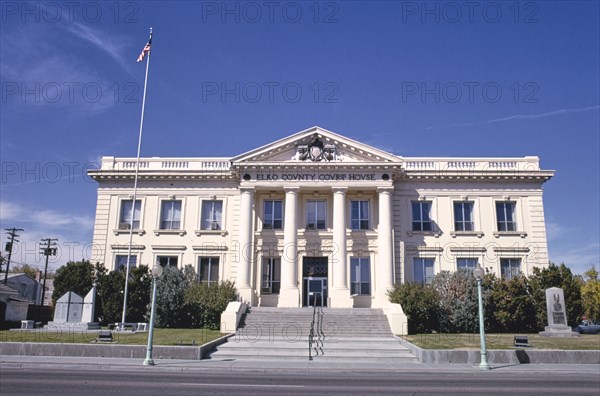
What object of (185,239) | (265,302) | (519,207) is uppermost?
(519,207)

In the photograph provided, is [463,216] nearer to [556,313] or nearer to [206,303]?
[556,313]

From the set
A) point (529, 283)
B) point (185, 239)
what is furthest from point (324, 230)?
point (529, 283)

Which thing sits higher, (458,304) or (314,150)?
(314,150)

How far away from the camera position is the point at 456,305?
3181 cm

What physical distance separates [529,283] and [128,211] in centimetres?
2932

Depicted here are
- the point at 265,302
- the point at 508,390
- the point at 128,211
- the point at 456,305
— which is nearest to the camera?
the point at 508,390

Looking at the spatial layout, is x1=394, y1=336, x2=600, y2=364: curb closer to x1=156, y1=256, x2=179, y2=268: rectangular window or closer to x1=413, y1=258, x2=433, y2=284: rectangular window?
x1=413, y1=258, x2=433, y2=284: rectangular window

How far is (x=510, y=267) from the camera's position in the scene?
37.2 meters

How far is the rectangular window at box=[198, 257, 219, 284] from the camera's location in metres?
38.0

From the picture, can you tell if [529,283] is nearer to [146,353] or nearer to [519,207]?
[519,207]

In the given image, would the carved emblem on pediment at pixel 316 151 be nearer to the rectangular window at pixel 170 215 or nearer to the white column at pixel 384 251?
the white column at pixel 384 251

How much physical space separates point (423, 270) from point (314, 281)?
8.03 meters

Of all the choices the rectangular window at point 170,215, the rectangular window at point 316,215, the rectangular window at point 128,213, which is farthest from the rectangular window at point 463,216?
the rectangular window at point 128,213

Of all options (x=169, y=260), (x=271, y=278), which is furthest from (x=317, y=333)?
(x=169, y=260)
